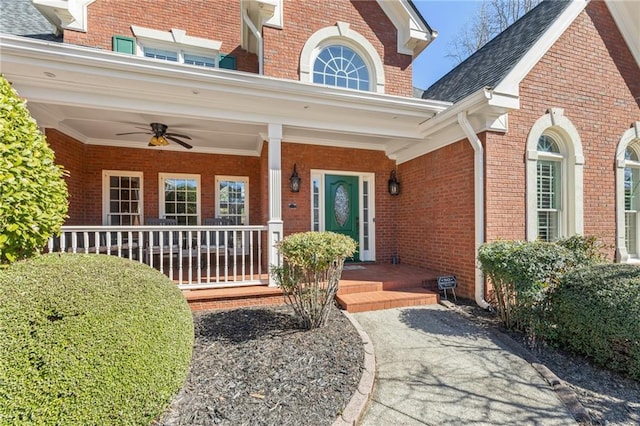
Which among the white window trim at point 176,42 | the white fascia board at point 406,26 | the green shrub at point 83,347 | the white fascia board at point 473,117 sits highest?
the white fascia board at point 406,26

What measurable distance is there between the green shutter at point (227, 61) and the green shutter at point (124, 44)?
6.29 ft

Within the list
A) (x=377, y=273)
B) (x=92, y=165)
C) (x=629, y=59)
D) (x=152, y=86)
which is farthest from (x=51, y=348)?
(x=629, y=59)

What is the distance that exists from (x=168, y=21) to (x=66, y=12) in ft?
6.47

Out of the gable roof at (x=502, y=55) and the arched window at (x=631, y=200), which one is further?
the arched window at (x=631, y=200)

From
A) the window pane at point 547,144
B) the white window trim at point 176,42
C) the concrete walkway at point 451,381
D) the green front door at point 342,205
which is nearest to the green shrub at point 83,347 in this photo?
the concrete walkway at point 451,381

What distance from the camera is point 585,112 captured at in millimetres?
5844

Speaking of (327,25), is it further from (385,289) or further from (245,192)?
(385,289)

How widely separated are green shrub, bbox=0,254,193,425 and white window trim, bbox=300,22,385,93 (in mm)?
5577

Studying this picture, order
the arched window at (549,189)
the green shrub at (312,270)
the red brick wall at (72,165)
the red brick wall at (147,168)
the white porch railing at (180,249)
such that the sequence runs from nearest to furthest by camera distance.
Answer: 1. the green shrub at (312,270)
2. the white porch railing at (180,249)
3. the arched window at (549,189)
4. the red brick wall at (72,165)
5. the red brick wall at (147,168)

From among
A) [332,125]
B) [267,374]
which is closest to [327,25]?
[332,125]

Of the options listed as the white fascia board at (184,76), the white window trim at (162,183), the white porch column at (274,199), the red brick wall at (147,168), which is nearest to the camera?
the white fascia board at (184,76)

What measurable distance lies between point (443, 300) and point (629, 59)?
266 inches

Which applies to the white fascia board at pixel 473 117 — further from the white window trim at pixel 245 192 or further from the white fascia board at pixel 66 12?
the white fascia board at pixel 66 12

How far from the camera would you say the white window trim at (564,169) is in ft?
17.7
